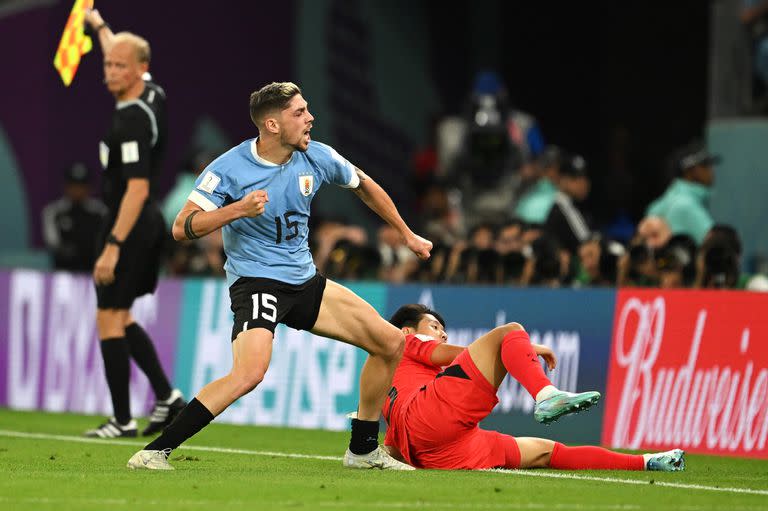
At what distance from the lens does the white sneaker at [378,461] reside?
9.27 m

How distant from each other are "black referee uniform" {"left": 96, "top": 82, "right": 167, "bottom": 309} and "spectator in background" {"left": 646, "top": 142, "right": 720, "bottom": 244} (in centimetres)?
433

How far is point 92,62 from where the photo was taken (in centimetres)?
1969

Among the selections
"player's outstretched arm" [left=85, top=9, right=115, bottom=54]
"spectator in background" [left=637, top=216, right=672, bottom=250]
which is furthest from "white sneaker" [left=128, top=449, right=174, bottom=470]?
"spectator in background" [left=637, top=216, right=672, bottom=250]

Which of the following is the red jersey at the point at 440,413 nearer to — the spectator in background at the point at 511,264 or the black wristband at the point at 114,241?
the black wristband at the point at 114,241

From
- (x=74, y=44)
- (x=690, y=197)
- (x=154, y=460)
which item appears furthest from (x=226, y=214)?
(x=690, y=197)

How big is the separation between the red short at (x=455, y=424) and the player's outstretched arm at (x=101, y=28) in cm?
371

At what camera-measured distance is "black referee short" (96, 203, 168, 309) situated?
452 inches

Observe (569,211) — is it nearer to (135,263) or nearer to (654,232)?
(654,232)

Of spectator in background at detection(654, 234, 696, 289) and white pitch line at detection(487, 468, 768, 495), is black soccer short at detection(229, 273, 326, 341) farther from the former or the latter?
spectator in background at detection(654, 234, 696, 289)

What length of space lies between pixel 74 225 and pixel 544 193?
4.97 metres

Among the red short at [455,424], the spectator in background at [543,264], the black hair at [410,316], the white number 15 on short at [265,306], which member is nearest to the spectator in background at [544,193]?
the spectator in background at [543,264]

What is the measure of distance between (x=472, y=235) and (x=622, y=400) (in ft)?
15.7

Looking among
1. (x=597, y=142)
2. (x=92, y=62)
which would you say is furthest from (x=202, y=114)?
(x=597, y=142)

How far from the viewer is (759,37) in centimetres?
1609
